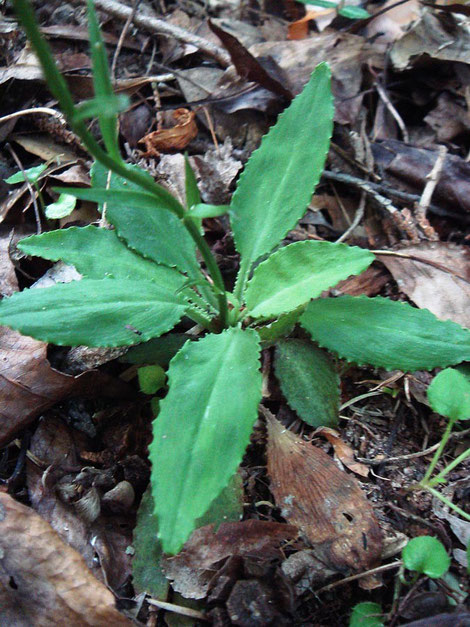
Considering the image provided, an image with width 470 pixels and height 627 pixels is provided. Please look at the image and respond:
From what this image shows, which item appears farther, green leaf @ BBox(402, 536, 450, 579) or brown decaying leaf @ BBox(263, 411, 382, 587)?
brown decaying leaf @ BBox(263, 411, 382, 587)

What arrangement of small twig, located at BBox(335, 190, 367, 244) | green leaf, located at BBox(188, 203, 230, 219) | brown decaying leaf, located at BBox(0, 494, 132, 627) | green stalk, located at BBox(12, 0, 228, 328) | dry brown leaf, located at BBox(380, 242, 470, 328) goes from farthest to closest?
small twig, located at BBox(335, 190, 367, 244) → dry brown leaf, located at BBox(380, 242, 470, 328) → brown decaying leaf, located at BBox(0, 494, 132, 627) → green leaf, located at BBox(188, 203, 230, 219) → green stalk, located at BBox(12, 0, 228, 328)

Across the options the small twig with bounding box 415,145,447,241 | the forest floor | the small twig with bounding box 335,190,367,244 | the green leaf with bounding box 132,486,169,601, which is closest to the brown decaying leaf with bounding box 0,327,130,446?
the forest floor

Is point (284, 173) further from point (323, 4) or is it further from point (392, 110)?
point (323, 4)

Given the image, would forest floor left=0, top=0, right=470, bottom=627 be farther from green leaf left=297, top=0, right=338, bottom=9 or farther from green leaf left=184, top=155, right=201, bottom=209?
green leaf left=184, top=155, right=201, bottom=209

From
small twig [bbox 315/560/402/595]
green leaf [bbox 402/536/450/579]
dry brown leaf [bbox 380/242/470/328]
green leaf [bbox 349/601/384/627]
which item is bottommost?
green leaf [bbox 349/601/384/627]

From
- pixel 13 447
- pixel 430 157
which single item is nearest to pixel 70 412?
pixel 13 447

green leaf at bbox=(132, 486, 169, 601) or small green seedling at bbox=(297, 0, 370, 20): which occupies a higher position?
small green seedling at bbox=(297, 0, 370, 20)

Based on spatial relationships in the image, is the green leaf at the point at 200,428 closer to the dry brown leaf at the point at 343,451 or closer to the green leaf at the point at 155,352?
the green leaf at the point at 155,352

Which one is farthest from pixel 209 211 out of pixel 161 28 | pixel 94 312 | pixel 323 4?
pixel 323 4

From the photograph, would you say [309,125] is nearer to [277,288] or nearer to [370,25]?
[277,288]
